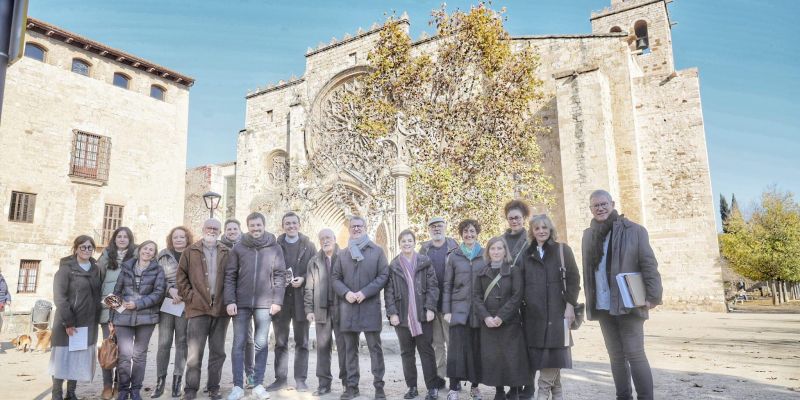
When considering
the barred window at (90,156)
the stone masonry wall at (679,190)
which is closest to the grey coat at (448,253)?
the stone masonry wall at (679,190)

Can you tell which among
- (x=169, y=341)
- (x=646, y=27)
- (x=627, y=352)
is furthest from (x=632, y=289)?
(x=646, y=27)

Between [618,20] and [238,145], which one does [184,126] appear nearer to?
[238,145]

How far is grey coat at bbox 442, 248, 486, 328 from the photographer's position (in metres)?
4.42

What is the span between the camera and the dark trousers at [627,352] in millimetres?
3602

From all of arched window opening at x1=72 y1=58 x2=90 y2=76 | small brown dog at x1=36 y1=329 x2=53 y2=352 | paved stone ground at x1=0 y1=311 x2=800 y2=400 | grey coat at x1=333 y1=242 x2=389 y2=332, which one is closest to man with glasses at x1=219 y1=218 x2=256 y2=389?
paved stone ground at x1=0 y1=311 x2=800 y2=400

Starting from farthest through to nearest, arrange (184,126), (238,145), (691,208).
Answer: (238,145)
(184,126)
(691,208)

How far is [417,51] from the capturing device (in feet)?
61.5

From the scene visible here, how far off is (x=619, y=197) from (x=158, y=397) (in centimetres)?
1359

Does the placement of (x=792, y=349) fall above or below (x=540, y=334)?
below

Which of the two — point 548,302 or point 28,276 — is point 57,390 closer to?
point 548,302

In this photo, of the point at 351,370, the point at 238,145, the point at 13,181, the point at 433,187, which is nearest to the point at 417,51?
the point at 433,187

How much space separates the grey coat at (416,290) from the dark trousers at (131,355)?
2258 mm

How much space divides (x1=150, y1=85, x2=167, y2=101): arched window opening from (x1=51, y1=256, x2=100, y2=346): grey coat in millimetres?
18708

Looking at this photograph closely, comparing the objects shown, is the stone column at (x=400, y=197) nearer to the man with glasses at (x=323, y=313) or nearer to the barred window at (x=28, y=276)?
the man with glasses at (x=323, y=313)
